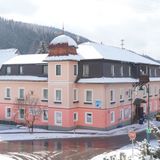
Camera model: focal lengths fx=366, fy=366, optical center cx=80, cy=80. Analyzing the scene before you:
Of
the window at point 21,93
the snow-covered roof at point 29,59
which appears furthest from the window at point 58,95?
the window at point 21,93

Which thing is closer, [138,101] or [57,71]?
[57,71]

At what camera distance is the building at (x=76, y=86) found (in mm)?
42312

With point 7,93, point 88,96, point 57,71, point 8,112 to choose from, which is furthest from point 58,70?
point 8,112

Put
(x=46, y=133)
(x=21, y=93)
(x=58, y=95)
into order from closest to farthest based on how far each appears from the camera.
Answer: (x=46, y=133)
(x=58, y=95)
(x=21, y=93)

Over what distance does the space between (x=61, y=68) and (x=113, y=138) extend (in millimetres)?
10435

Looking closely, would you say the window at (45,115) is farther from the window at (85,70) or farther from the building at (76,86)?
the window at (85,70)

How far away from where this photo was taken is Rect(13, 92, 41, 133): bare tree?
45.3m

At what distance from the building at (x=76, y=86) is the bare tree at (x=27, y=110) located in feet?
0.49

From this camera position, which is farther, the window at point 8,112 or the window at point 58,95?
the window at point 8,112

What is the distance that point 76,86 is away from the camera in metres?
43.5

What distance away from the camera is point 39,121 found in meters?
46.0

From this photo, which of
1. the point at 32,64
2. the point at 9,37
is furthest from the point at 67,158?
the point at 9,37

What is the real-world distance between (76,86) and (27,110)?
25.1 ft

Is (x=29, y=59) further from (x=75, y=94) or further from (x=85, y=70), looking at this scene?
(x=85, y=70)
